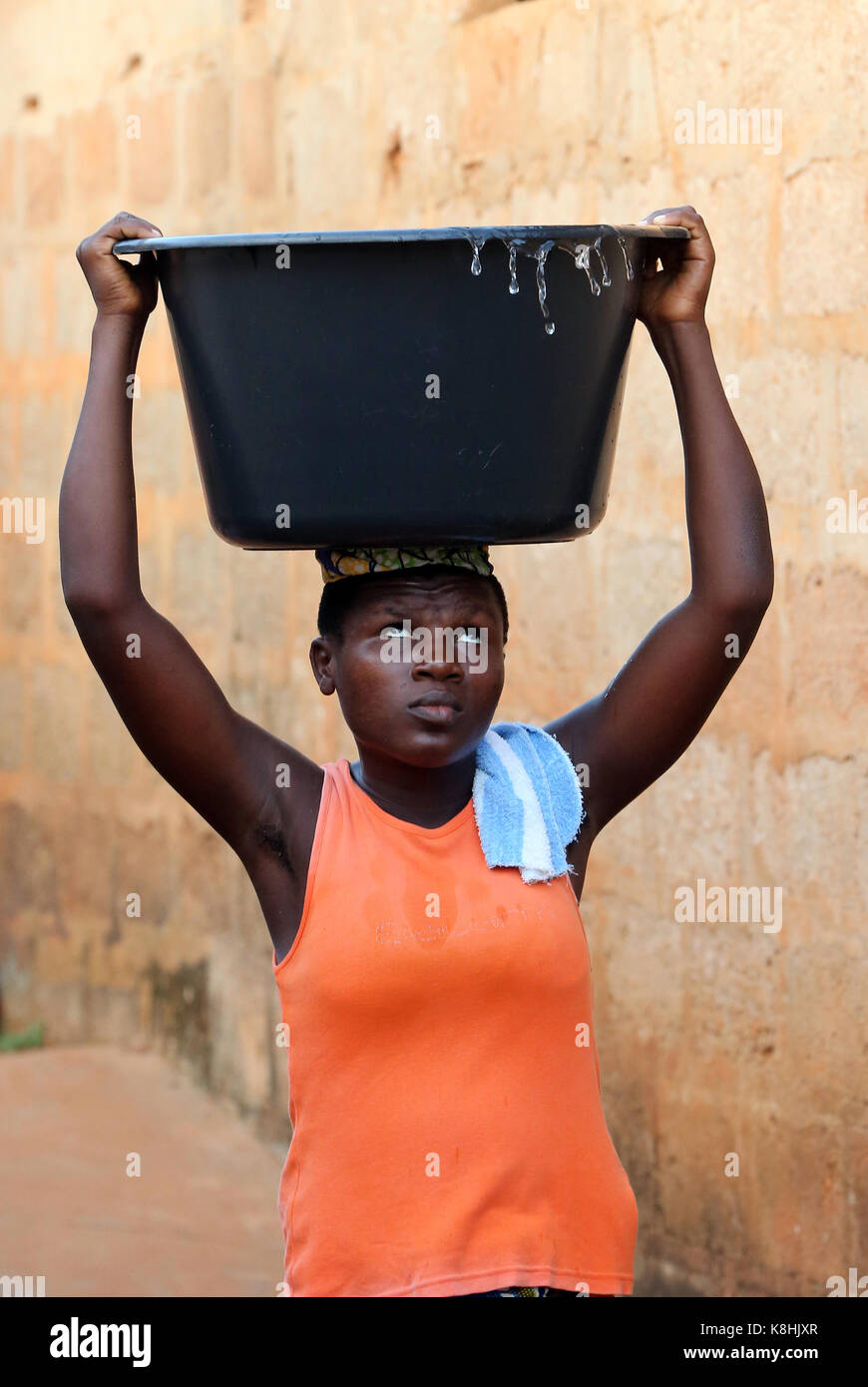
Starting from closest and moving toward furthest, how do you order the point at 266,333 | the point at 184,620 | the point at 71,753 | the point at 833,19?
the point at 266,333 < the point at 833,19 < the point at 184,620 < the point at 71,753

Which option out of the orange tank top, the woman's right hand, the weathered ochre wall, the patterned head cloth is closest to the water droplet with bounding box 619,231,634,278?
the patterned head cloth

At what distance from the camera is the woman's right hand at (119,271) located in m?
1.96

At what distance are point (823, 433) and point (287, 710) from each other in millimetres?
2183

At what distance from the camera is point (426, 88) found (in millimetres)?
4324

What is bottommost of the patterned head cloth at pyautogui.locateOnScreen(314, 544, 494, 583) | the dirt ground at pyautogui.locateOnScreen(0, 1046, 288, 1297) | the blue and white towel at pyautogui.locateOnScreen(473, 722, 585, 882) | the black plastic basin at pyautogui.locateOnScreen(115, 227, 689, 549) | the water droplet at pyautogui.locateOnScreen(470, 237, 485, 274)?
the dirt ground at pyautogui.locateOnScreen(0, 1046, 288, 1297)

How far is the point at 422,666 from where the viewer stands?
6.63ft

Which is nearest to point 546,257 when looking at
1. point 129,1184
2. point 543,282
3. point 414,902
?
point 543,282

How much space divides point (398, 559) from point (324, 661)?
0.22m

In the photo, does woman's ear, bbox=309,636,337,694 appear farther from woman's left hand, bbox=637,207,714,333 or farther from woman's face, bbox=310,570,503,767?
woman's left hand, bbox=637,207,714,333

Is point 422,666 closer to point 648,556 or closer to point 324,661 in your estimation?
point 324,661

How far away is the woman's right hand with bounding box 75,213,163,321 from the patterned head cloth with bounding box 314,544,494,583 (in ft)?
1.17

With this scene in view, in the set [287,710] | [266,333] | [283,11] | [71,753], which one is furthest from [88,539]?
[71,753]

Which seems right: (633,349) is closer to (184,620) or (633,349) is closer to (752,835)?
(752,835)

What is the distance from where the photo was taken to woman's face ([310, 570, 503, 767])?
2.02 metres
